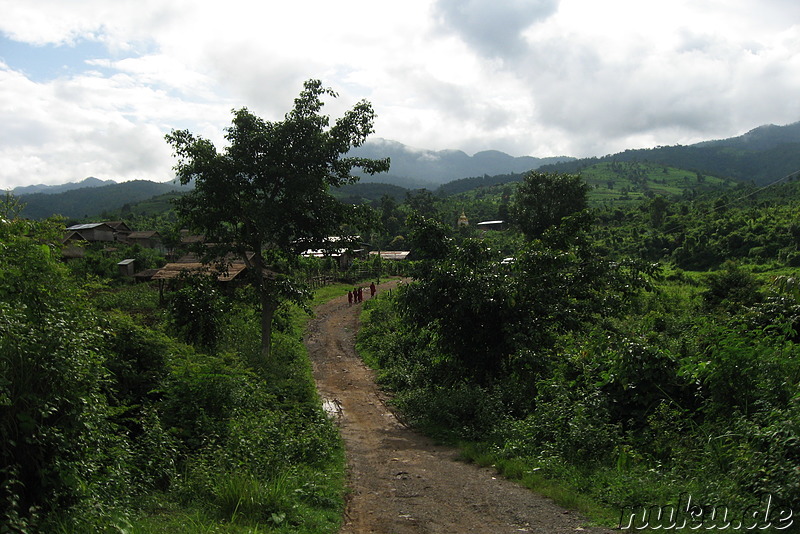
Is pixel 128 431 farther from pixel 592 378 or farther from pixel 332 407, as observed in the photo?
pixel 592 378

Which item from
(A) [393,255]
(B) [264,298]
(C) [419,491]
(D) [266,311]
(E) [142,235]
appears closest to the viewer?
(C) [419,491]

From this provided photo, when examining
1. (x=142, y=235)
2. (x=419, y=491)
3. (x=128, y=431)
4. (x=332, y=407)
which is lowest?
(x=332, y=407)

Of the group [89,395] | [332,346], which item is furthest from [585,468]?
[332,346]

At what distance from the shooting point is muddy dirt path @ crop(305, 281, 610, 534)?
602 cm

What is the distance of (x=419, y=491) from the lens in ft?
24.4

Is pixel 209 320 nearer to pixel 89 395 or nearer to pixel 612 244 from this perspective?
pixel 89 395

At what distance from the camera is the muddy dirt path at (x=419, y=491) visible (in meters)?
6.02

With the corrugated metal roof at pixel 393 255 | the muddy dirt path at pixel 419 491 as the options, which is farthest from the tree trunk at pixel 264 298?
Result: the corrugated metal roof at pixel 393 255

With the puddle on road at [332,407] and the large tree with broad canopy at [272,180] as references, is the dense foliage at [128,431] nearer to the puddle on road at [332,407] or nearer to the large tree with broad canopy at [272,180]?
the puddle on road at [332,407]

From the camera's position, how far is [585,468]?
7.36m

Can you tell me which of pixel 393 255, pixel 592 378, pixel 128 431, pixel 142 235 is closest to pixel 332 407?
pixel 592 378

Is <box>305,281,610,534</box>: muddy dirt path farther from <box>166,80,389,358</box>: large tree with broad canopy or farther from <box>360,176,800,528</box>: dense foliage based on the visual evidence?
<box>166,80,389,358</box>: large tree with broad canopy

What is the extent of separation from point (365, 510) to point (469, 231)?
70.9 m

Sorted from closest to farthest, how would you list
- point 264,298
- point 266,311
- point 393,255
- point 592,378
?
1. point 592,378
2. point 264,298
3. point 266,311
4. point 393,255
